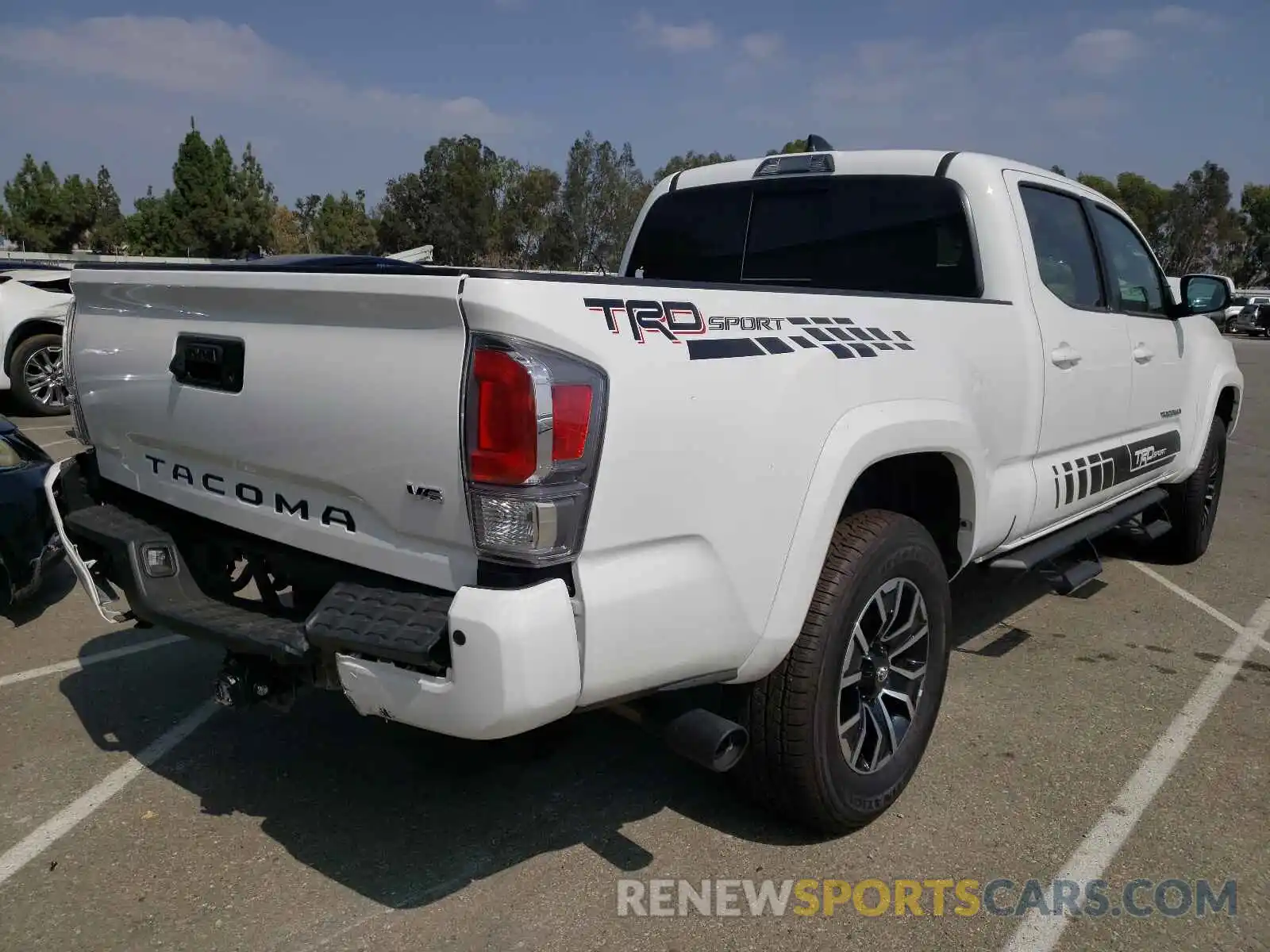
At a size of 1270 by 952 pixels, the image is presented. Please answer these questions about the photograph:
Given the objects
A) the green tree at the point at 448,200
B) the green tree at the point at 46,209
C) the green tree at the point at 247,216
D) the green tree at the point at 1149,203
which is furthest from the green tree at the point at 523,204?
the green tree at the point at 1149,203

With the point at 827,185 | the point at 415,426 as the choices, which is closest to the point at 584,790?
the point at 415,426

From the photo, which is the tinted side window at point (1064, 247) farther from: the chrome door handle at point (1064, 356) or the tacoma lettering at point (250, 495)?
the tacoma lettering at point (250, 495)

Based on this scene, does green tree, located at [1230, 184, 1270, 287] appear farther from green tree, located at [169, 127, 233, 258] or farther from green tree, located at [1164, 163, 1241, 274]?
green tree, located at [169, 127, 233, 258]

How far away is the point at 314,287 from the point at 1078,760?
293cm

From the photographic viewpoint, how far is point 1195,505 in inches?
227

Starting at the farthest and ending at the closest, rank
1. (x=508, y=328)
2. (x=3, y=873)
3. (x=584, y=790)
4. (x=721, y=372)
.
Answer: (x=584, y=790) < (x=3, y=873) < (x=721, y=372) < (x=508, y=328)

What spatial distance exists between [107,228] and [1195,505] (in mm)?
71233

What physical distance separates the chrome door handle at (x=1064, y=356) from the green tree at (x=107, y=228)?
63.8 m

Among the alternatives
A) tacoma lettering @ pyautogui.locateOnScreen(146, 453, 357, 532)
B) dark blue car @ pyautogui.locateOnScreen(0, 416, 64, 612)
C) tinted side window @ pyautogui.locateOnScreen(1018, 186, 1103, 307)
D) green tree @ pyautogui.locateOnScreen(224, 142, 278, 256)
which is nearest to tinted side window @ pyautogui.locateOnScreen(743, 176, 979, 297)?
tinted side window @ pyautogui.locateOnScreen(1018, 186, 1103, 307)

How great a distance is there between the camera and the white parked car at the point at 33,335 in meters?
9.82

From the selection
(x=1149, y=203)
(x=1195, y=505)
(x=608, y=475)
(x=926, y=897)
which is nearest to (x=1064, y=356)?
(x=926, y=897)

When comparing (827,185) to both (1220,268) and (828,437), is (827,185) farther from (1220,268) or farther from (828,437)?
(1220,268)

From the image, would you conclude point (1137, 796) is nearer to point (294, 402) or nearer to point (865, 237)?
point (865, 237)

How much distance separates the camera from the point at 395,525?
2.25 metres
